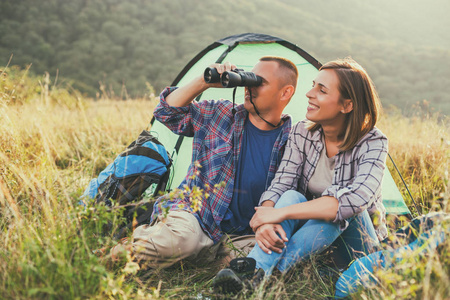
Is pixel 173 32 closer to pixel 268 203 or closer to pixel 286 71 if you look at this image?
pixel 286 71

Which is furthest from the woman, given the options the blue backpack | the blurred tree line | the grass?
the blurred tree line

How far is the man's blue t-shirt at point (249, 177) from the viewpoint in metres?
2.32

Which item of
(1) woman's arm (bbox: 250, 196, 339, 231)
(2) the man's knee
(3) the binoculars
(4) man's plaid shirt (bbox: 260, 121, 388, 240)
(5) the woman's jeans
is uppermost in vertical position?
(3) the binoculars

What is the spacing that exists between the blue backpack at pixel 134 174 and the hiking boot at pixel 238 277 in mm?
868

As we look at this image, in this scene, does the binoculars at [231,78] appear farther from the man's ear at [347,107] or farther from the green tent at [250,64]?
the green tent at [250,64]

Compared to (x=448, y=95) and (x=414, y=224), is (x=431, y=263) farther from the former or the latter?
(x=448, y=95)

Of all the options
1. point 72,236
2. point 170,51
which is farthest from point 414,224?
point 170,51

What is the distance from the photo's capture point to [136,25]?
20.0 metres

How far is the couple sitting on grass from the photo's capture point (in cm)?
188

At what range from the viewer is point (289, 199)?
1987 mm

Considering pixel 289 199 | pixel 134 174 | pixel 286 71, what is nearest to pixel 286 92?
pixel 286 71

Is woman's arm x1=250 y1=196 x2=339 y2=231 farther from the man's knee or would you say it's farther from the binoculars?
the binoculars

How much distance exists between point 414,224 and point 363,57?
14.9m

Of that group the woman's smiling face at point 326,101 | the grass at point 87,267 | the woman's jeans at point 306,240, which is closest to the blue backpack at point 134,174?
the grass at point 87,267
